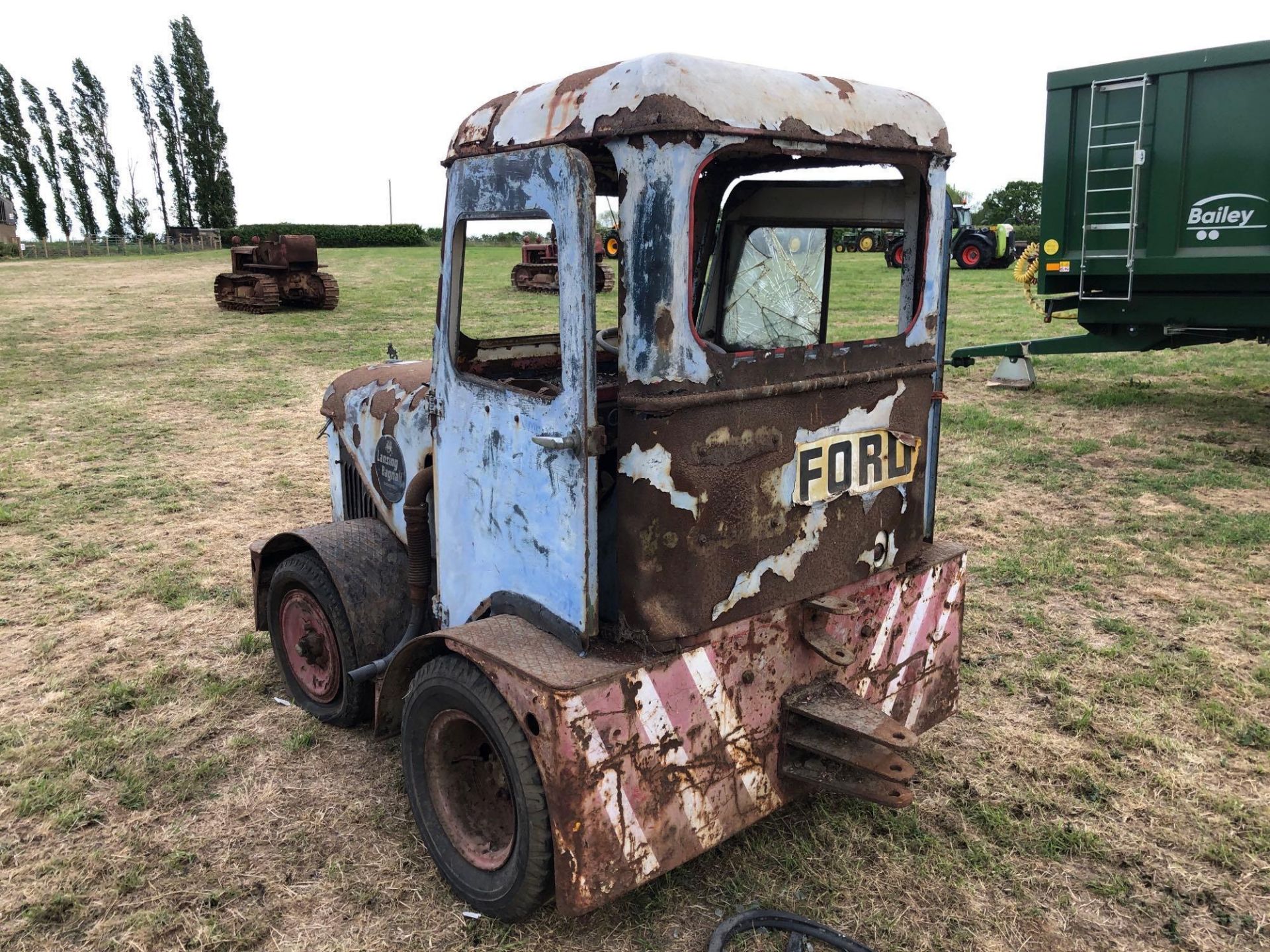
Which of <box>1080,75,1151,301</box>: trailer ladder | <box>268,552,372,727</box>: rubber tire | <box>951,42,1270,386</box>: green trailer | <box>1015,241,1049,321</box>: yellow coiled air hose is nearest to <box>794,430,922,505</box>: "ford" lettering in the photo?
<box>268,552,372,727</box>: rubber tire

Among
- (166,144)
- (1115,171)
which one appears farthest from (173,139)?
(1115,171)

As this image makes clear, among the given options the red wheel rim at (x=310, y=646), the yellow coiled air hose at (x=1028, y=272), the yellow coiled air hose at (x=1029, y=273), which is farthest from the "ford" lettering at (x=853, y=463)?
the yellow coiled air hose at (x=1028, y=272)

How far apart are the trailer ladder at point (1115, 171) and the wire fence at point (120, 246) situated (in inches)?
1650

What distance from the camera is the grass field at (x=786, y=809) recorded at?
2920 mm

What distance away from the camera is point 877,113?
2.77m

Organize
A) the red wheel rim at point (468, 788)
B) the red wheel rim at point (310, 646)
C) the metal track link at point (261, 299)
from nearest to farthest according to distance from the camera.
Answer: the red wheel rim at point (468, 788)
the red wheel rim at point (310, 646)
the metal track link at point (261, 299)

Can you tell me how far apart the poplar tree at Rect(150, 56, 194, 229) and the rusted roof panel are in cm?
5847

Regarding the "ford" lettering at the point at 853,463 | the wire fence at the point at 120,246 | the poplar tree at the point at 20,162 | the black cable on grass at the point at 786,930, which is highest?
the poplar tree at the point at 20,162

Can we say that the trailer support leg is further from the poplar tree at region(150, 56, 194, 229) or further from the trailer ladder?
the poplar tree at region(150, 56, 194, 229)

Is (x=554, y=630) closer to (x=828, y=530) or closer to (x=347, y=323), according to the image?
(x=828, y=530)

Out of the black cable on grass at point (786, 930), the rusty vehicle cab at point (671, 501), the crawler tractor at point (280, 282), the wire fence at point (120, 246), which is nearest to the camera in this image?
the rusty vehicle cab at point (671, 501)

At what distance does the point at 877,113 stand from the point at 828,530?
1212 mm

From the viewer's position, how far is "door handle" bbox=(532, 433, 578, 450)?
2.50 meters

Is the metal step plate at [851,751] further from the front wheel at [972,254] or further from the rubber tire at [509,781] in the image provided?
the front wheel at [972,254]
